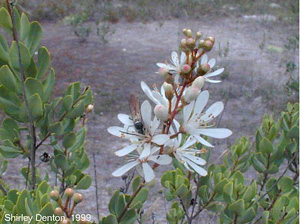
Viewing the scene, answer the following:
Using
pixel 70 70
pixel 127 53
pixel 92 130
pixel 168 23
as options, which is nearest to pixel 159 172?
pixel 92 130

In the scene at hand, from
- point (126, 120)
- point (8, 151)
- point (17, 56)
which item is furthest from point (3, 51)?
point (126, 120)

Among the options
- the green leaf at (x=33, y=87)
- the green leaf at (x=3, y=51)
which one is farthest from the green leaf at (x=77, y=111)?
the green leaf at (x=3, y=51)

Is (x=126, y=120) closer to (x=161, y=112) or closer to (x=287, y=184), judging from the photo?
(x=161, y=112)

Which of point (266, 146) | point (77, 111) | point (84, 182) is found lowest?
point (266, 146)

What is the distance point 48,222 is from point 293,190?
1.16 m

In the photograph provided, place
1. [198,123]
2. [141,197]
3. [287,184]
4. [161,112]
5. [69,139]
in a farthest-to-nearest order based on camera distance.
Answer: [287,184]
[69,139]
[141,197]
[198,123]
[161,112]

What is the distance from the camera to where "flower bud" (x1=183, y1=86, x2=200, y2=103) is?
3.72 feet

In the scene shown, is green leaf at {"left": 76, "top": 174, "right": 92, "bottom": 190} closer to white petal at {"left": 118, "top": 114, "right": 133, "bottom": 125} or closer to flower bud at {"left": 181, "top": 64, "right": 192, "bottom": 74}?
white petal at {"left": 118, "top": 114, "right": 133, "bottom": 125}

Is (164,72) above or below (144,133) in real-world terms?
above

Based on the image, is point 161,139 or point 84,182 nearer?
point 161,139

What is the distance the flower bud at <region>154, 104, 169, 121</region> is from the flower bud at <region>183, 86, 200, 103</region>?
55 mm

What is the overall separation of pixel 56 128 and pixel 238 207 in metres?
0.62

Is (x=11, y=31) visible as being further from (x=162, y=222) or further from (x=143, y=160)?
(x=162, y=222)

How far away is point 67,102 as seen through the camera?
154 cm
